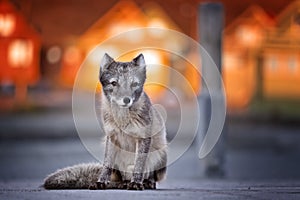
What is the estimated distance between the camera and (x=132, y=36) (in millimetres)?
36875

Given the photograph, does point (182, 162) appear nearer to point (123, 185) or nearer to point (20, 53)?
Result: point (123, 185)

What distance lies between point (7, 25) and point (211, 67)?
64.5ft

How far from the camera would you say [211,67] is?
13.1 metres

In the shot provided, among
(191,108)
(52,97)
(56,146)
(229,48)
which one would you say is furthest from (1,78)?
(56,146)

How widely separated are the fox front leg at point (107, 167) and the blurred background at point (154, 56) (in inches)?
652

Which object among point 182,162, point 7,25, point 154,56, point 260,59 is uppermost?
point 7,25

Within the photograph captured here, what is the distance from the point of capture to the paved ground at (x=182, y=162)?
7.36m

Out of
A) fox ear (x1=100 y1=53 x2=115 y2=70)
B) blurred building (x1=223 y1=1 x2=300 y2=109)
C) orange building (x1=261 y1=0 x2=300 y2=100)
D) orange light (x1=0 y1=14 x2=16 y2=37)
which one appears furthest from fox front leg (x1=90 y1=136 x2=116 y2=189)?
orange light (x1=0 y1=14 x2=16 y2=37)

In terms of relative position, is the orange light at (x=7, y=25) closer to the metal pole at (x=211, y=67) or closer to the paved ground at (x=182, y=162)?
the paved ground at (x=182, y=162)

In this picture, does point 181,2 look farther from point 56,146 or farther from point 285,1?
point 56,146

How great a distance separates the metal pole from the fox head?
19.3ft

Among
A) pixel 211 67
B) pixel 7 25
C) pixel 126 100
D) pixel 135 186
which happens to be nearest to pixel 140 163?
pixel 135 186

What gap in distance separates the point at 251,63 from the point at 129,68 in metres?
27.0

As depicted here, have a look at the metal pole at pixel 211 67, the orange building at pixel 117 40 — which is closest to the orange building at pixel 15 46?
the orange building at pixel 117 40
